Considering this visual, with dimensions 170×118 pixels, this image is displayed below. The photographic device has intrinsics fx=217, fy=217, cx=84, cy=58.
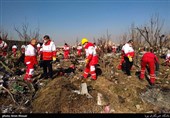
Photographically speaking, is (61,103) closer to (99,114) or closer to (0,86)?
(99,114)

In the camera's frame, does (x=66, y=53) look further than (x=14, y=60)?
Yes

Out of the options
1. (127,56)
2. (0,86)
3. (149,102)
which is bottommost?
(149,102)

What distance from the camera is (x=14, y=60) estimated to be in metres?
10.4

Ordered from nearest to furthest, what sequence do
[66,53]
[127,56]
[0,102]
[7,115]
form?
[7,115]
[0,102]
[127,56]
[66,53]

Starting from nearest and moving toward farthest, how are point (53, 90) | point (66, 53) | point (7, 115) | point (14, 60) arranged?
point (7, 115) → point (53, 90) → point (14, 60) → point (66, 53)

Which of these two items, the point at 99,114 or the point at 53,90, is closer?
the point at 99,114

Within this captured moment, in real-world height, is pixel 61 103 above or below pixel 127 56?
below

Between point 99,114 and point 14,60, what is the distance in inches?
254

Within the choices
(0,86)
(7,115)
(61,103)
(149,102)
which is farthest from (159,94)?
(0,86)

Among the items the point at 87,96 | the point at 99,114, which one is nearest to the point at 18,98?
the point at 87,96

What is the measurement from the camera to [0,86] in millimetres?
6422

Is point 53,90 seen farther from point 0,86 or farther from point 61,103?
point 0,86

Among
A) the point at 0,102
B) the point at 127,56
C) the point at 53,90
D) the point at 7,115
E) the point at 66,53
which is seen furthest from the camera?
the point at 66,53

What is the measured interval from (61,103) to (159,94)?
3038mm
